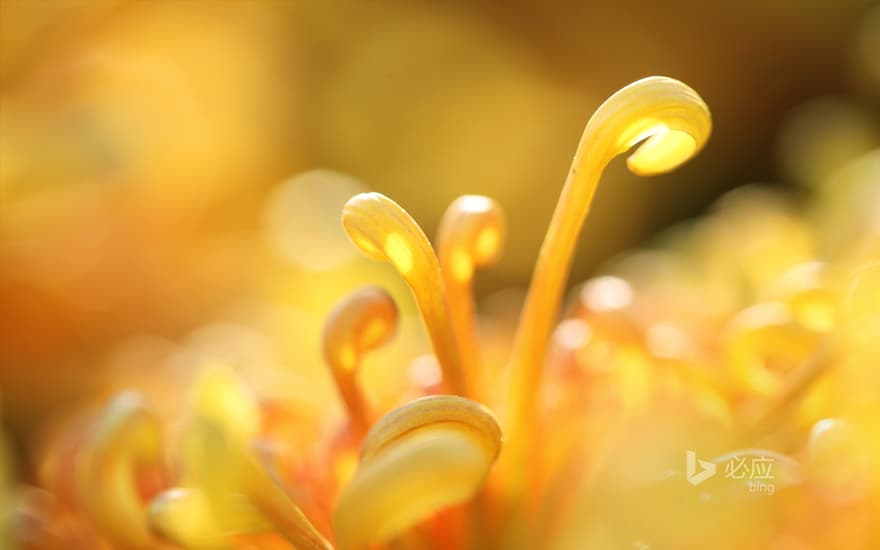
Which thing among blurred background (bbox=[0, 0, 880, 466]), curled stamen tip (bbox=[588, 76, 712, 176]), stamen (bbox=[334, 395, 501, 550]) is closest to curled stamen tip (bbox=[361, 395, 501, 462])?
stamen (bbox=[334, 395, 501, 550])

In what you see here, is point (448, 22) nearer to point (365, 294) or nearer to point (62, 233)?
point (62, 233)

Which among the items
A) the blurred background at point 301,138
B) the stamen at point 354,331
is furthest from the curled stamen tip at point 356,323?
the blurred background at point 301,138

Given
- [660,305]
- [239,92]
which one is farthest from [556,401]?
[239,92]

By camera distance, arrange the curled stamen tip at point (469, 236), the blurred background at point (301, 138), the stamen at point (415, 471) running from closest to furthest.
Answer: the stamen at point (415, 471), the curled stamen tip at point (469, 236), the blurred background at point (301, 138)

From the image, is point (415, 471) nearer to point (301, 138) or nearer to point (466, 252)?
point (466, 252)

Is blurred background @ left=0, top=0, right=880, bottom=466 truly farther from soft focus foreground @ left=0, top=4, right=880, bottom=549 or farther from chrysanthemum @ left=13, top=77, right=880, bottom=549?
chrysanthemum @ left=13, top=77, right=880, bottom=549

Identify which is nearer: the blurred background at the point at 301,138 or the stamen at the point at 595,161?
the stamen at the point at 595,161

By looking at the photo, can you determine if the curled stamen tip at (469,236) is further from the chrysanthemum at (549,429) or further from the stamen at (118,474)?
the stamen at (118,474)

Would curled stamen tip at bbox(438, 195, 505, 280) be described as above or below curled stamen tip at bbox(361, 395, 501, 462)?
above
